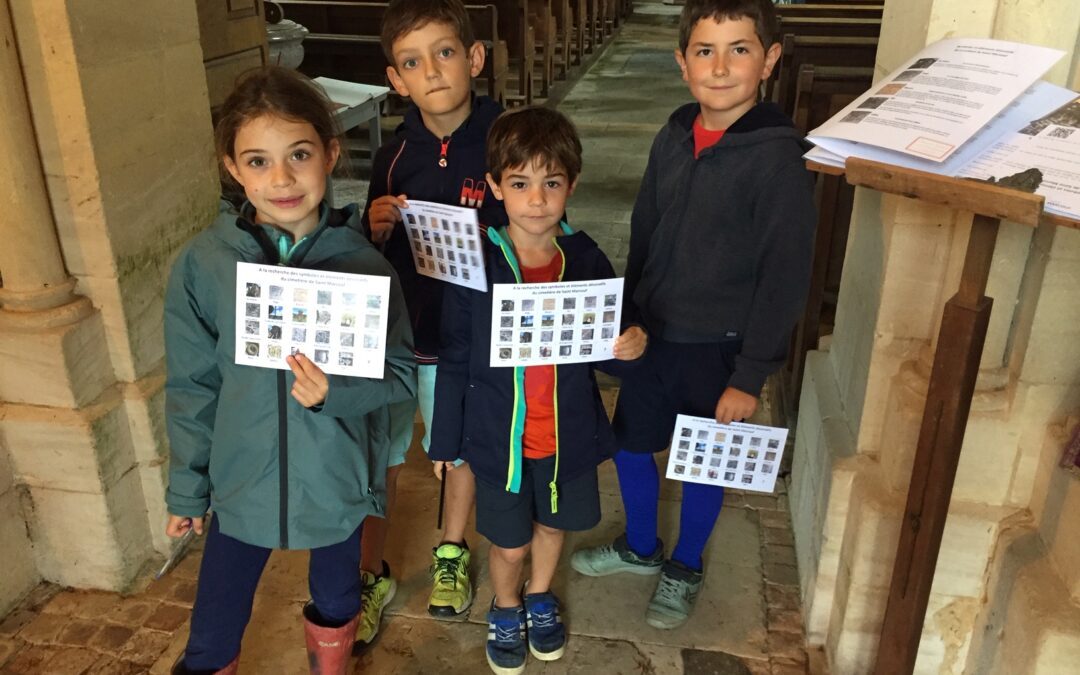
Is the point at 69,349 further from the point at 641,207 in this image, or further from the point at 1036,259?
the point at 1036,259

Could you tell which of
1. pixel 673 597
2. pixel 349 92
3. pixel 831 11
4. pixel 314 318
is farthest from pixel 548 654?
pixel 831 11

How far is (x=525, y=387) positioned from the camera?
193 cm

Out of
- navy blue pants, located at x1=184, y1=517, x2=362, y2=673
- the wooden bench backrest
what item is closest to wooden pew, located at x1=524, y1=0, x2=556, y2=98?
the wooden bench backrest

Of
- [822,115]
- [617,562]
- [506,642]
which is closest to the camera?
[506,642]

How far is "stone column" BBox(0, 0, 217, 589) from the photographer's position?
2.07 m

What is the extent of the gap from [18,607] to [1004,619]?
7.74 feet

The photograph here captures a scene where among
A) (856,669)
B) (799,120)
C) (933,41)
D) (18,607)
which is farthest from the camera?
(799,120)

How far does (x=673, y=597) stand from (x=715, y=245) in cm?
93

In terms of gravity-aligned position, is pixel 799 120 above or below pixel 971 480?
above

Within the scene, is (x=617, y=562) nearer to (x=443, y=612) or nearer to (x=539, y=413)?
(x=443, y=612)

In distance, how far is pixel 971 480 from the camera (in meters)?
1.92

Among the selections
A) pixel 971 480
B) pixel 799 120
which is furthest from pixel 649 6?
pixel 971 480

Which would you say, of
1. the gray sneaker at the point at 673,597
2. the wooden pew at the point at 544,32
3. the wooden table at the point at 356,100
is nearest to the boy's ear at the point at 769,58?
the gray sneaker at the point at 673,597

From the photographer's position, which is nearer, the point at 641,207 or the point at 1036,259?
the point at 1036,259
